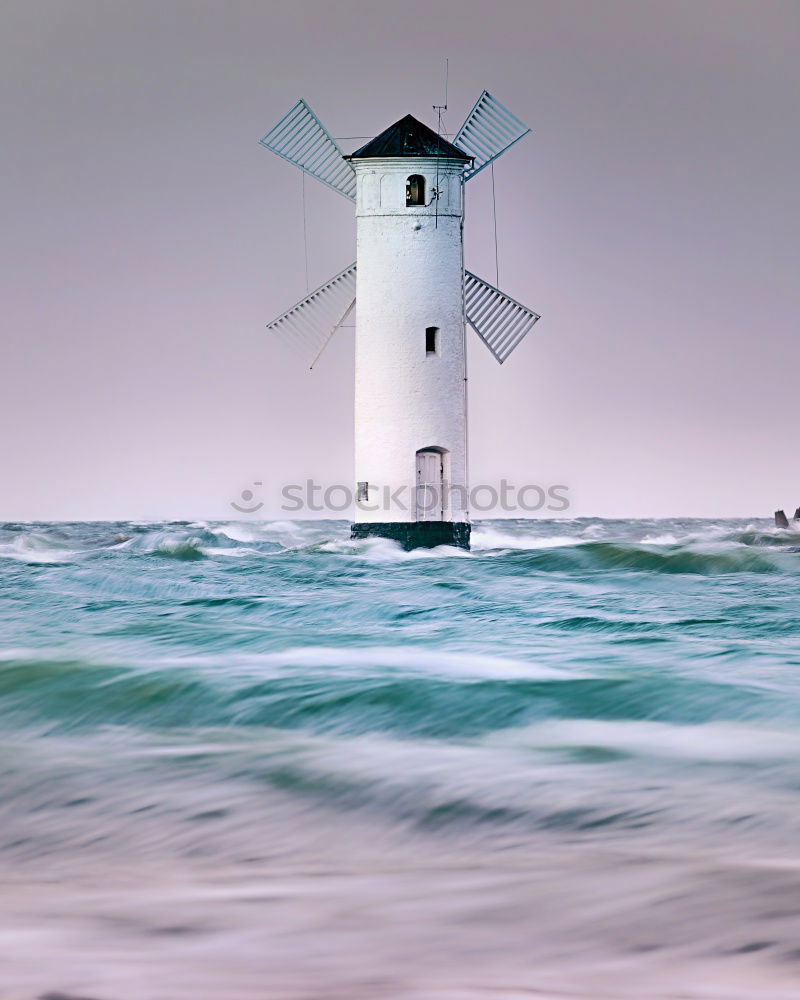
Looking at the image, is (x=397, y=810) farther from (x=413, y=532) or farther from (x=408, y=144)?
(x=408, y=144)

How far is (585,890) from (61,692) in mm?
3947

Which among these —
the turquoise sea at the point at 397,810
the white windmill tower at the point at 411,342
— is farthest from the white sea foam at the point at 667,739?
the white windmill tower at the point at 411,342

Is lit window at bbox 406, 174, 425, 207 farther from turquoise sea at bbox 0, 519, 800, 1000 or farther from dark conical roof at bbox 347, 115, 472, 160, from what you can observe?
turquoise sea at bbox 0, 519, 800, 1000

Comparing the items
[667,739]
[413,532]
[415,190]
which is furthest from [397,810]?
[415,190]

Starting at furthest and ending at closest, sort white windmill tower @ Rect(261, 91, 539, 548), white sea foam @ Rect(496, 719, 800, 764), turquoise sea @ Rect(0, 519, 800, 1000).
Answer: white windmill tower @ Rect(261, 91, 539, 548) < white sea foam @ Rect(496, 719, 800, 764) < turquoise sea @ Rect(0, 519, 800, 1000)

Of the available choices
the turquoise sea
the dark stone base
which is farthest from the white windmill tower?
the turquoise sea

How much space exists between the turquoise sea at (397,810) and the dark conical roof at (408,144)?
1455 cm

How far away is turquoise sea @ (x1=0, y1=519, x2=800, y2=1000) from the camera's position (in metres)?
2.56

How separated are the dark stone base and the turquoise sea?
12.1 m

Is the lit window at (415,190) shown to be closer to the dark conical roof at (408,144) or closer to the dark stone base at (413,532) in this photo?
the dark conical roof at (408,144)

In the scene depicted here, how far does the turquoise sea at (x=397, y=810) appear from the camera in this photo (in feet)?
8.39

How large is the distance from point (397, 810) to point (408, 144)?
20.5 meters

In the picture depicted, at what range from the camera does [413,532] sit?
22.6 m

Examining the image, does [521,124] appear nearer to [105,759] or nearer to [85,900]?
[105,759]
